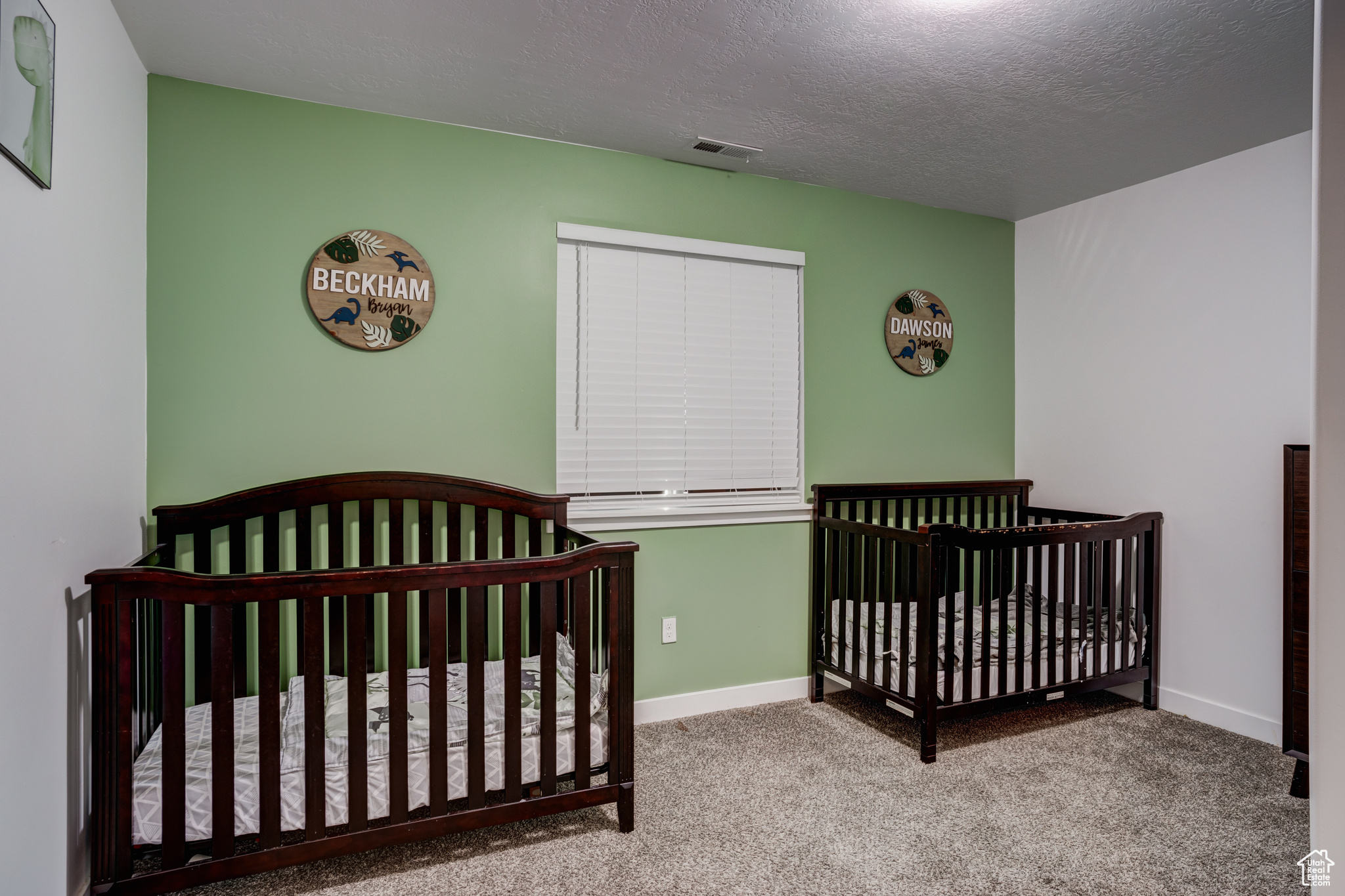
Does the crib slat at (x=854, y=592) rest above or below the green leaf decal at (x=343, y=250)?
below

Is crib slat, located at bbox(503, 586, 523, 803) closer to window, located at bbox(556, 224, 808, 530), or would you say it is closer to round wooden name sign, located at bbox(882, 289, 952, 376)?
window, located at bbox(556, 224, 808, 530)

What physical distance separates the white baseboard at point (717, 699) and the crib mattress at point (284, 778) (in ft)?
2.71

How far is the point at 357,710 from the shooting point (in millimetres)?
1656

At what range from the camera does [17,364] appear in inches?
51.1

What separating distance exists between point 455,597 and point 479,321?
3.22 ft

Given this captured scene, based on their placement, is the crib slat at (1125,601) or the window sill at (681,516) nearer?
the window sill at (681,516)

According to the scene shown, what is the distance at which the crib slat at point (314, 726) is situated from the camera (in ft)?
5.26

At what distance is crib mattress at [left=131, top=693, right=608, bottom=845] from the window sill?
2.81 ft

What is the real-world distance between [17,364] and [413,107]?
4.91ft

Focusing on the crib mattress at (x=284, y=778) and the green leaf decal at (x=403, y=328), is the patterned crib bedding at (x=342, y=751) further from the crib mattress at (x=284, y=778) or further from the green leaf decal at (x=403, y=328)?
the green leaf decal at (x=403, y=328)

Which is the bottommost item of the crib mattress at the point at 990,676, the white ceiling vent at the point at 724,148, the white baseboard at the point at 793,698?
the white baseboard at the point at 793,698

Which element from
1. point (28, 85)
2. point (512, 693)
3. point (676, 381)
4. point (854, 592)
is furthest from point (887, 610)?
point (28, 85)

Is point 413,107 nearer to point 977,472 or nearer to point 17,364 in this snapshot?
point 17,364

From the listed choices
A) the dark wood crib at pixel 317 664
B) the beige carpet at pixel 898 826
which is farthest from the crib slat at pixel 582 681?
the beige carpet at pixel 898 826
